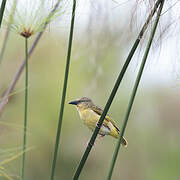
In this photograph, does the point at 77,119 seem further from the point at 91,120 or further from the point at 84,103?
the point at 91,120

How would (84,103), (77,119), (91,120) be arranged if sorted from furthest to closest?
(77,119)
(84,103)
(91,120)

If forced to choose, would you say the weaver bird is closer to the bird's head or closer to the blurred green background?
the bird's head

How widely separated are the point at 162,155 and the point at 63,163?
1.69 meters

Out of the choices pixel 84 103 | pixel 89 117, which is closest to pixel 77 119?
pixel 84 103

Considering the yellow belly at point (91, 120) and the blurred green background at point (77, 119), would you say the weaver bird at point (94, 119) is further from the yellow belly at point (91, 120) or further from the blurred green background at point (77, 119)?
the blurred green background at point (77, 119)

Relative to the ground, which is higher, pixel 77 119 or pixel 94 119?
pixel 94 119

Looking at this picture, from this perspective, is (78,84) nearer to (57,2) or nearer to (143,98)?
(143,98)

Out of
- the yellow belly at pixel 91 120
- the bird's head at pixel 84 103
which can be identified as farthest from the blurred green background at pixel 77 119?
the yellow belly at pixel 91 120

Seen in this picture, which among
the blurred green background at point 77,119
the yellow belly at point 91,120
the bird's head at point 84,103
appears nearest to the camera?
the yellow belly at point 91,120

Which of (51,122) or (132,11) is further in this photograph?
(51,122)

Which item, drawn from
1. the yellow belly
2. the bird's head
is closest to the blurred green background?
the bird's head

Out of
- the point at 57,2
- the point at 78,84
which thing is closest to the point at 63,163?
the point at 78,84

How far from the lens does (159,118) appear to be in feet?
20.8

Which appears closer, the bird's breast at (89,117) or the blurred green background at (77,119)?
the bird's breast at (89,117)
